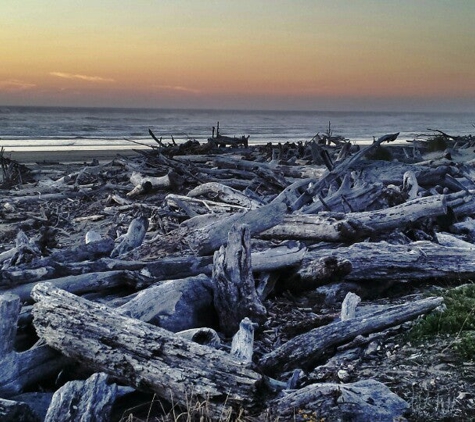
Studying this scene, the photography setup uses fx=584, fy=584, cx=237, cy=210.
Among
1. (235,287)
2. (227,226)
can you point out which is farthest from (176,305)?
(227,226)

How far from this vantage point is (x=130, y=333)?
3.94 metres

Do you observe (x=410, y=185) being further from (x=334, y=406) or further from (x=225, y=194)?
(x=334, y=406)

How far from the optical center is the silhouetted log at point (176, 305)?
487cm

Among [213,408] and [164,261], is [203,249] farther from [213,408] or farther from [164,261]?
[213,408]

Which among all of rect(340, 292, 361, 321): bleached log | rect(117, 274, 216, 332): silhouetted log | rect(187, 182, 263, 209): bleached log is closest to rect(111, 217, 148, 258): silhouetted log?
rect(117, 274, 216, 332): silhouetted log

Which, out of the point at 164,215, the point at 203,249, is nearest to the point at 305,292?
the point at 203,249

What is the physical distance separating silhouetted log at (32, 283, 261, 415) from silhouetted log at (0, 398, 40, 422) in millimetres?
563

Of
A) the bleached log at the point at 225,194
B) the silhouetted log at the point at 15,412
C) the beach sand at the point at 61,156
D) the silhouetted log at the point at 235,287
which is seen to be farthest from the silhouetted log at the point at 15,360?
the beach sand at the point at 61,156

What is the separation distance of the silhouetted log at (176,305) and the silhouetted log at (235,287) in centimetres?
13

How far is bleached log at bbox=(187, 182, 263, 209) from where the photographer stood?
9.93 meters

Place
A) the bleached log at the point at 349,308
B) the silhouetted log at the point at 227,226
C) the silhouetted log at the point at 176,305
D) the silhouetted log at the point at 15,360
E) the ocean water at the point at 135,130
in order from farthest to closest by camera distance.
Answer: the ocean water at the point at 135,130
the silhouetted log at the point at 227,226
the bleached log at the point at 349,308
the silhouetted log at the point at 176,305
the silhouetted log at the point at 15,360

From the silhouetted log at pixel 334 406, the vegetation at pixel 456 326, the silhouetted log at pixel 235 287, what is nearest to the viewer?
the silhouetted log at pixel 334 406

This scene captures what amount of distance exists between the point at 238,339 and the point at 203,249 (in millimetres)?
2162

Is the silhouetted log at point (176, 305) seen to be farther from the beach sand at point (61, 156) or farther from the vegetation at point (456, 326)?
the beach sand at point (61, 156)
